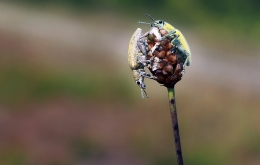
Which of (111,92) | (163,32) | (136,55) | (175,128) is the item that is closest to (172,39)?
(163,32)

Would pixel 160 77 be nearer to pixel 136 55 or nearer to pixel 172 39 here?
pixel 172 39

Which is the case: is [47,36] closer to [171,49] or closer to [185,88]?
[185,88]

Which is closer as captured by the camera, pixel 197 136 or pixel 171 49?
pixel 171 49

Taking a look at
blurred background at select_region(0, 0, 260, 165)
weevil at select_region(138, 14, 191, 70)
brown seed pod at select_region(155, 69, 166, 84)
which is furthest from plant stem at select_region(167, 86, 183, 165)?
blurred background at select_region(0, 0, 260, 165)

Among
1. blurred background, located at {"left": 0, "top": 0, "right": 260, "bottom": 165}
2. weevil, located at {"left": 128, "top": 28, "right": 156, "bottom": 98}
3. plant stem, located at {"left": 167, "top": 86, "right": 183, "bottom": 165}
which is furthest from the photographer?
blurred background, located at {"left": 0, "top": 0, "right": 260, "bottom": 165}

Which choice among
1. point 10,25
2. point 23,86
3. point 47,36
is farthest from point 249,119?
point 10,25

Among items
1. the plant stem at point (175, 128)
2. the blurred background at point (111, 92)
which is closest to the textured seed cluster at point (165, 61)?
the plant stem at point (175, 128)

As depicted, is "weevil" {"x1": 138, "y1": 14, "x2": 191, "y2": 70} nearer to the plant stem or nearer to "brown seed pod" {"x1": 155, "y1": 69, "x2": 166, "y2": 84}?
"brown seed pod" {"x1": 155, "y1": 69, "x2": 166, "y2": 84}
